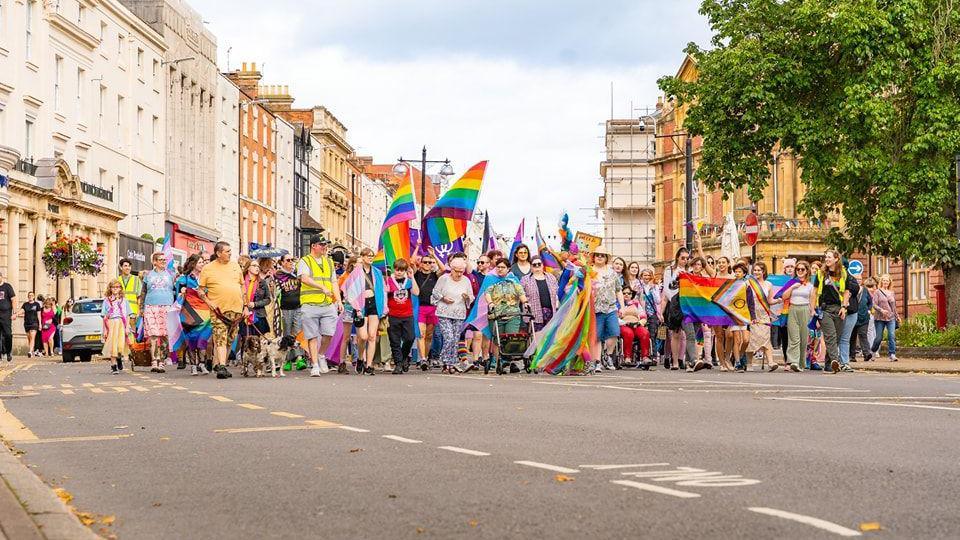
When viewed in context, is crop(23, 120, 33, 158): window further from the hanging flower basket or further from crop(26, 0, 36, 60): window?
the hanging flower basket

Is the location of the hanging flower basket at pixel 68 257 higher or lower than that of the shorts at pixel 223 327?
higher

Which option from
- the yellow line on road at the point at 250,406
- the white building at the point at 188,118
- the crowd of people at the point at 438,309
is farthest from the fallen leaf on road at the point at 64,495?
the white building at the point at 188,118

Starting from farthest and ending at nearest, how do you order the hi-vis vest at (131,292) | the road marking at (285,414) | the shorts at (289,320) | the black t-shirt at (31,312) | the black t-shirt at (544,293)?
the black t-shirt at (31,312)
the hi-vis vest at (131,292)
the black t-shirt at (544,293)
the shorts at (289,320)
the road marking at (285,414)

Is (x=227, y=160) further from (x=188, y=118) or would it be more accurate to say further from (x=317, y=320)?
(x=317, y=320)

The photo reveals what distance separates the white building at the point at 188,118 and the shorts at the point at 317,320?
43.7 meters

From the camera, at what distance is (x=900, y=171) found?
112ft

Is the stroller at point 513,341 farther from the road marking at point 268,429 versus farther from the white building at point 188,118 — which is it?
the white building at point 188,118

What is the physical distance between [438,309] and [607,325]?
274 cm

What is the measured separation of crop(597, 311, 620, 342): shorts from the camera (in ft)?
80.5

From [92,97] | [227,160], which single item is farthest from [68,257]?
[227,160]

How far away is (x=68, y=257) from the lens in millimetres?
45250

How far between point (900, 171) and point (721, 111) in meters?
4.40

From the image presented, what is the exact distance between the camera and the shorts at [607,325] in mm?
24547

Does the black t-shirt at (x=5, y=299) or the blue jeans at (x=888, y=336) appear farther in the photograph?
the black t-shirt at (x=5, y=299)
